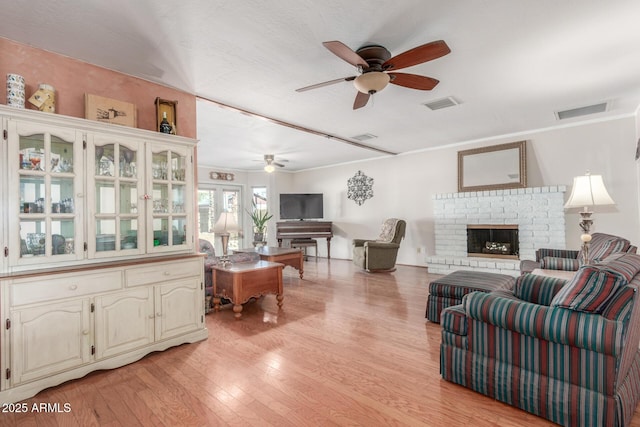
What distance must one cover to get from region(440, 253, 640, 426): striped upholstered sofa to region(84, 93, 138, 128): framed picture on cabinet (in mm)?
2990

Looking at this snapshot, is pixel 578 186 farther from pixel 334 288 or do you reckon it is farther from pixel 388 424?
pixel 334 288

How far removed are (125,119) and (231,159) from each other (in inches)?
175

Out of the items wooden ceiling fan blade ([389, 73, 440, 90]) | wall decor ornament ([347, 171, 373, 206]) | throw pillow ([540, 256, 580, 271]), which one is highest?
wooden ceiling fan blade ([389, 73, 440, 90])

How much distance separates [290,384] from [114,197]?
2010 millimetres

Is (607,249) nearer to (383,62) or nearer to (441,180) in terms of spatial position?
(383,62)

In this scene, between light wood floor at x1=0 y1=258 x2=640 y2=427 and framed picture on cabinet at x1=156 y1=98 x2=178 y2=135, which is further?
framed picture on cabinet at x1=156 y1=98 x2=178 y2=135

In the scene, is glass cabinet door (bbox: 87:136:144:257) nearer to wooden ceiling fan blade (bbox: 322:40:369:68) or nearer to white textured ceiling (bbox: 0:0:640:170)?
white textured ceiling (bbox: 0:0:640:170)

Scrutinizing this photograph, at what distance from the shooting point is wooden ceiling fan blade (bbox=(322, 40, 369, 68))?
80.2 inches

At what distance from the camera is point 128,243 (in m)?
2.55

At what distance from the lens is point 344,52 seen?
218cm

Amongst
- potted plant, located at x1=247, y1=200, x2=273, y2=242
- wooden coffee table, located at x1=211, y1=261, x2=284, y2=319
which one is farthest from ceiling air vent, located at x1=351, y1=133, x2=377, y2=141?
potted plant, located at x1=247, y1=200, x2=273, y2=242

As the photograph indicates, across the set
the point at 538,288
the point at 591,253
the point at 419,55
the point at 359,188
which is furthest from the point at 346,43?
Answer: the point at 359,188

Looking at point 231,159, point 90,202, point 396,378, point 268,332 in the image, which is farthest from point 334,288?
point 231,159

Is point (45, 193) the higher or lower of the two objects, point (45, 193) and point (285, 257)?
the higher
